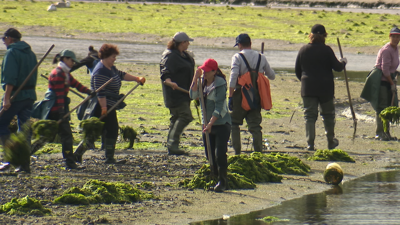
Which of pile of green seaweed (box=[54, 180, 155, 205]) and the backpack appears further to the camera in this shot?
the backpack

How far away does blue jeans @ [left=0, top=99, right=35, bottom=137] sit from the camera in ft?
27.2

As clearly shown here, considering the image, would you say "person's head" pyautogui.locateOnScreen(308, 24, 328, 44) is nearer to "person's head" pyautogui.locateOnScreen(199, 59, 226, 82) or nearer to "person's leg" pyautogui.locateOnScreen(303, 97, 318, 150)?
"person's leg" pyautogui.locateOnScreen(303, 97, 318, 150)

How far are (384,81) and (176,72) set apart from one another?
3.83 meters

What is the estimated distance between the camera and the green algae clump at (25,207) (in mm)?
6371

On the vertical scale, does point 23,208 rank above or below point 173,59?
below

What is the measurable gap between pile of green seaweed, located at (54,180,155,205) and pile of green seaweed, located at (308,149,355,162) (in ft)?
11.1

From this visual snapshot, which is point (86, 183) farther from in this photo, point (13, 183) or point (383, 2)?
point (383, 2)

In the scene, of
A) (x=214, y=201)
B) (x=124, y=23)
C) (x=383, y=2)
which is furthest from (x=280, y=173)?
(x=383, y=2)

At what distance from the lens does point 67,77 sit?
847 centimetres

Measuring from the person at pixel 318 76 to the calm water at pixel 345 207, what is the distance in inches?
79.9

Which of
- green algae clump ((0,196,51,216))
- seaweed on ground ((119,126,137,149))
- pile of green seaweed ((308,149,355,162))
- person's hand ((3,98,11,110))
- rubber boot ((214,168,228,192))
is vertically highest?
person's hand ((3,98,11,110))

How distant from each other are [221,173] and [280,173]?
147cm

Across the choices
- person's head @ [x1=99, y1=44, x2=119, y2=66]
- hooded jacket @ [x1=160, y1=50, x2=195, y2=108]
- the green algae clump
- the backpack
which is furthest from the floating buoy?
the green algae clump

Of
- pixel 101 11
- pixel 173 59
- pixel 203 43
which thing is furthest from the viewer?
pixel 101 11
